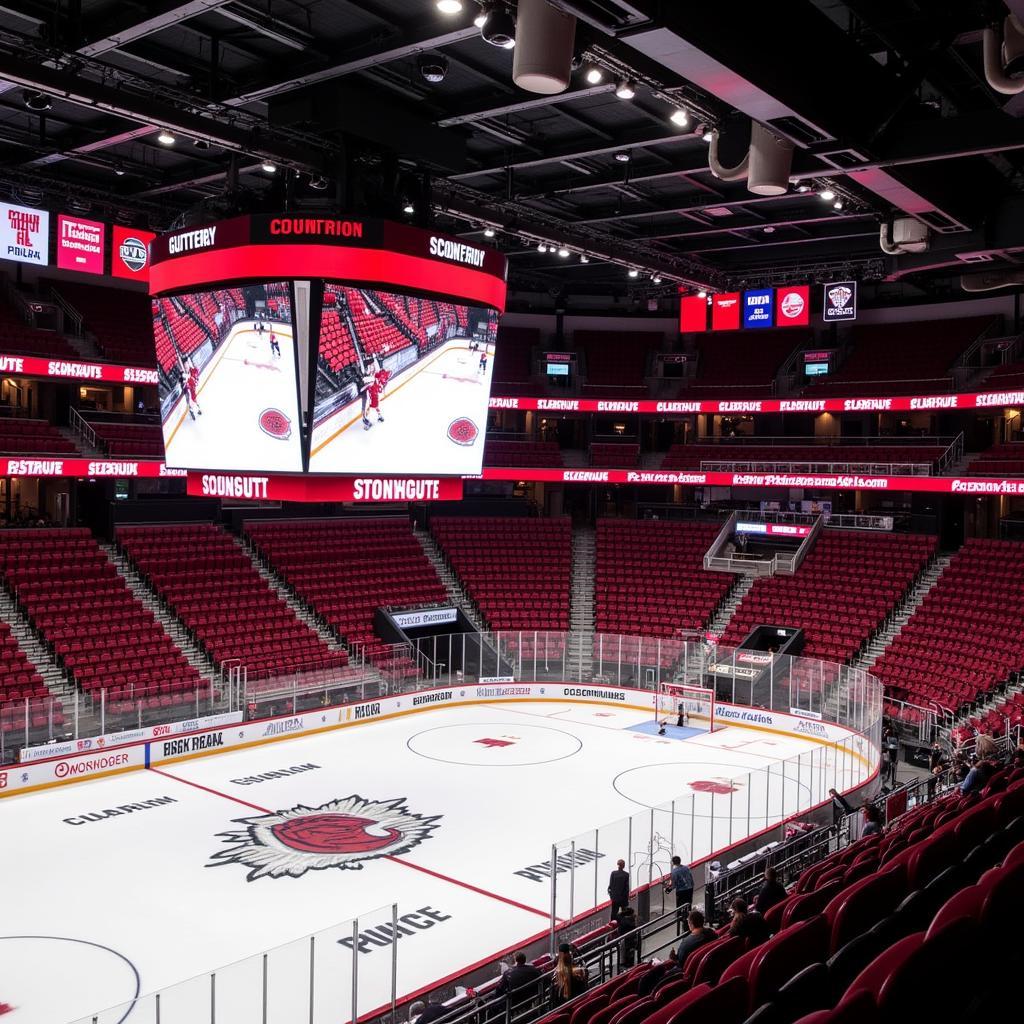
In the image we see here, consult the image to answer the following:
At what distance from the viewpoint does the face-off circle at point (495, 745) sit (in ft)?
70.4

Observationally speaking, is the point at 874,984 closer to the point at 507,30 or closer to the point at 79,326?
the point at 507,30

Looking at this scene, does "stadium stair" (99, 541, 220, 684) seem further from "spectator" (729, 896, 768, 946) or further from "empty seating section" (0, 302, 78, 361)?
"spectator" (729, 896, 768, 946)

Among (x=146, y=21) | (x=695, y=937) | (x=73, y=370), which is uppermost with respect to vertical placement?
(x=146, y=21)

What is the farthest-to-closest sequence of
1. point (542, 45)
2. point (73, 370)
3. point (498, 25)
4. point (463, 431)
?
point (73, 370) → point (463, 431) → point (498, 25) → point (542, 45)

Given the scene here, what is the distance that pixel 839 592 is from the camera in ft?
96.1

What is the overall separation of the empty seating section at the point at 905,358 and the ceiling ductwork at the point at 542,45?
27.3m

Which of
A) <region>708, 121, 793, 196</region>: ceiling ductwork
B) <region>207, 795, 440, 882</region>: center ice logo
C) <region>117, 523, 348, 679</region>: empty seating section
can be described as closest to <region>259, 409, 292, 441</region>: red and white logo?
<region>207, 795, 440, 882</region>: center ice logo

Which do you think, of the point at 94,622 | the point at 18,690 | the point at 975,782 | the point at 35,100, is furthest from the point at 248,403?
the point at 975,782

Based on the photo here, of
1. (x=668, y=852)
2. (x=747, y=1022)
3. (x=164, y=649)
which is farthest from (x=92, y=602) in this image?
(x=747, y=1022)

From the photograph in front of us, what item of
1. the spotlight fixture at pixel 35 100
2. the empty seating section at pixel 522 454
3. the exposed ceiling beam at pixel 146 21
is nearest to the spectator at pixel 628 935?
the exposed ceiling beam at pixel 146 21

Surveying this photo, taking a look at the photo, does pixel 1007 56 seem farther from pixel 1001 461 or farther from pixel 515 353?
pixel 515 353

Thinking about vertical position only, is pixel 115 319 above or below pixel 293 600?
above

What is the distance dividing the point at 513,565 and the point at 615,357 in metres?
10.6

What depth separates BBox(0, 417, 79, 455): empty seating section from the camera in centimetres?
2562
